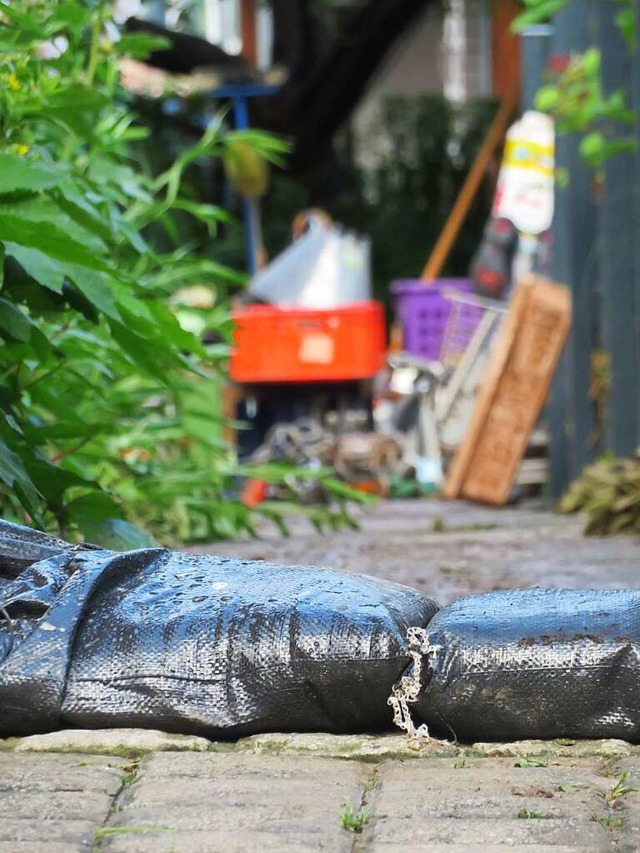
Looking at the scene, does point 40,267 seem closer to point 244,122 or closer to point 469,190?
point 244,122

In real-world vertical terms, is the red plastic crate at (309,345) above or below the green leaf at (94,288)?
below

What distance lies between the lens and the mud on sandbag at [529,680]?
217cm

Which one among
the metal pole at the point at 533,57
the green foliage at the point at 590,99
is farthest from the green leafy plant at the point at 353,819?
the metal pole at the point at 533,57

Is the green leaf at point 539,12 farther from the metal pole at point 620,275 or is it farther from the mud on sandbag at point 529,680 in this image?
the mud on sandbag at point 529,680

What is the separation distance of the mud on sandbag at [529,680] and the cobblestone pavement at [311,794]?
0.13ft

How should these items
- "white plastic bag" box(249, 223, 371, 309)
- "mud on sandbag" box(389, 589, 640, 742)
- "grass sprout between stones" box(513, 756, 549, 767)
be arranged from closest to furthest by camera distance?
1. "grass sprout between stones" box(513, 756, 549, 767)
2. "mud on sandbag" box(389, 589, 640, 742)
3. "white plastic bag" box(249, 223, 371, 309)

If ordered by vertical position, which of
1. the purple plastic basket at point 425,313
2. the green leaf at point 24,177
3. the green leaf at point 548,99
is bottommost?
the purple plastic basket at point 425,313

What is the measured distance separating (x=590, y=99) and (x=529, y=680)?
213 inches

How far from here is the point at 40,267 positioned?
2631 mm

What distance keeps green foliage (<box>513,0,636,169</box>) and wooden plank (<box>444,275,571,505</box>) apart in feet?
3.18

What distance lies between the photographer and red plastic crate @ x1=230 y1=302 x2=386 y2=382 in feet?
35.4

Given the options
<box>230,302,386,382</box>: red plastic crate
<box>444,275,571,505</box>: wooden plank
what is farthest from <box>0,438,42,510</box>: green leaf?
<box>230,302,386,382</box>: red plastic crate

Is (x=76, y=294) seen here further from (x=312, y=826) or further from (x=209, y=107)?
(x=209, y=107)

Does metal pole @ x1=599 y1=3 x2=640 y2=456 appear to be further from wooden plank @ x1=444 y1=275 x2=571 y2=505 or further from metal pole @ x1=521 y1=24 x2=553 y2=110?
metal pole @ x1=521 y1=24 x2=553 y2=110
